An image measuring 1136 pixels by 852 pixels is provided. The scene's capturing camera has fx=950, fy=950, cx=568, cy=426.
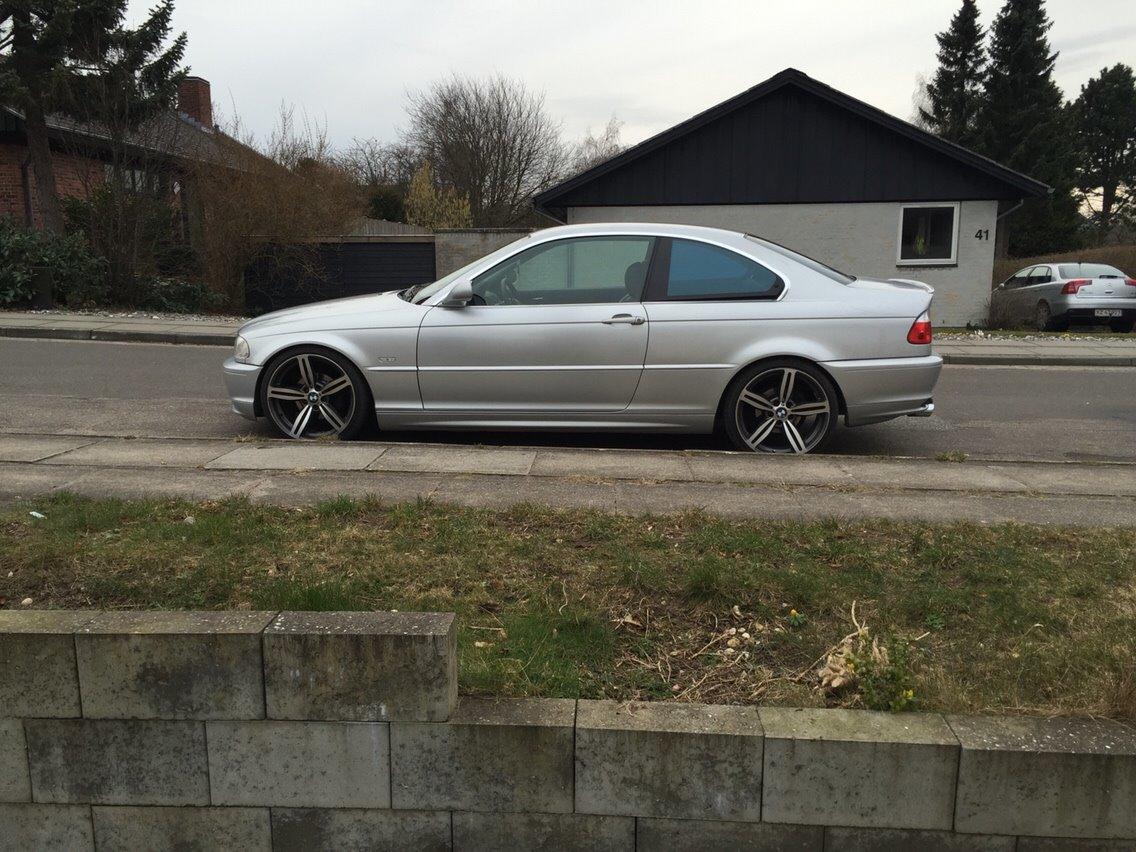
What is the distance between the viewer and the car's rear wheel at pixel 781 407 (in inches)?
257

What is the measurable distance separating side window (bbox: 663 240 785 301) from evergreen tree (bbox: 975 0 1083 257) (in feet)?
143

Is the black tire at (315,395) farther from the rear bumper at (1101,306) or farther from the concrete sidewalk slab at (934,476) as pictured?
the rear bumper at (1101,306)

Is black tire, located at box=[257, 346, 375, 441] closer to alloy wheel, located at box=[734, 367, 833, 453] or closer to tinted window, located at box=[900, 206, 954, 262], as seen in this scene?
alloy wheel, located at box=[734, 367, 833, 453]

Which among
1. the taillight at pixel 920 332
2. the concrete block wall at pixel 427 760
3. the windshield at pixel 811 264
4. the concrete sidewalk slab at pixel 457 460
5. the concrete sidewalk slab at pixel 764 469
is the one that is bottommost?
the concrete block wall at pixel 427 760

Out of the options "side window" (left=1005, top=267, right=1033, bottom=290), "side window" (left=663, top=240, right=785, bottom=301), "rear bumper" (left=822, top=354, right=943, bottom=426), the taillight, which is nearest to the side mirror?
"side window" (left=663, top=240, right=785, bottom=301)

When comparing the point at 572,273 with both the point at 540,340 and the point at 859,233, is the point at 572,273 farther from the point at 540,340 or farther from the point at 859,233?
the point at 859,233

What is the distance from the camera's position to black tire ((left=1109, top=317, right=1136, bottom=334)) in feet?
64.5

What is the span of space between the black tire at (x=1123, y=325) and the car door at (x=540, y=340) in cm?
1693

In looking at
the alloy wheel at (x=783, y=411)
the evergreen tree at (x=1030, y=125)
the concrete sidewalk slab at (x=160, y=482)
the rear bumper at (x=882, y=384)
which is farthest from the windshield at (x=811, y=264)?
the evergreen tree at (x=1030, y=125)

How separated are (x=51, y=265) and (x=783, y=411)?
15273mm

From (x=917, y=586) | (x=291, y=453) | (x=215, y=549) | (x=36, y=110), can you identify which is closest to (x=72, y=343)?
(x=36, y=110)

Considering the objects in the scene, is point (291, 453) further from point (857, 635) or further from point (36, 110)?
point (36, 110)

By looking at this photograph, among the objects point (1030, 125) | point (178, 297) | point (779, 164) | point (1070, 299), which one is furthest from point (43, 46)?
point (1030, 125)

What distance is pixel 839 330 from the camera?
6500 millimetres
